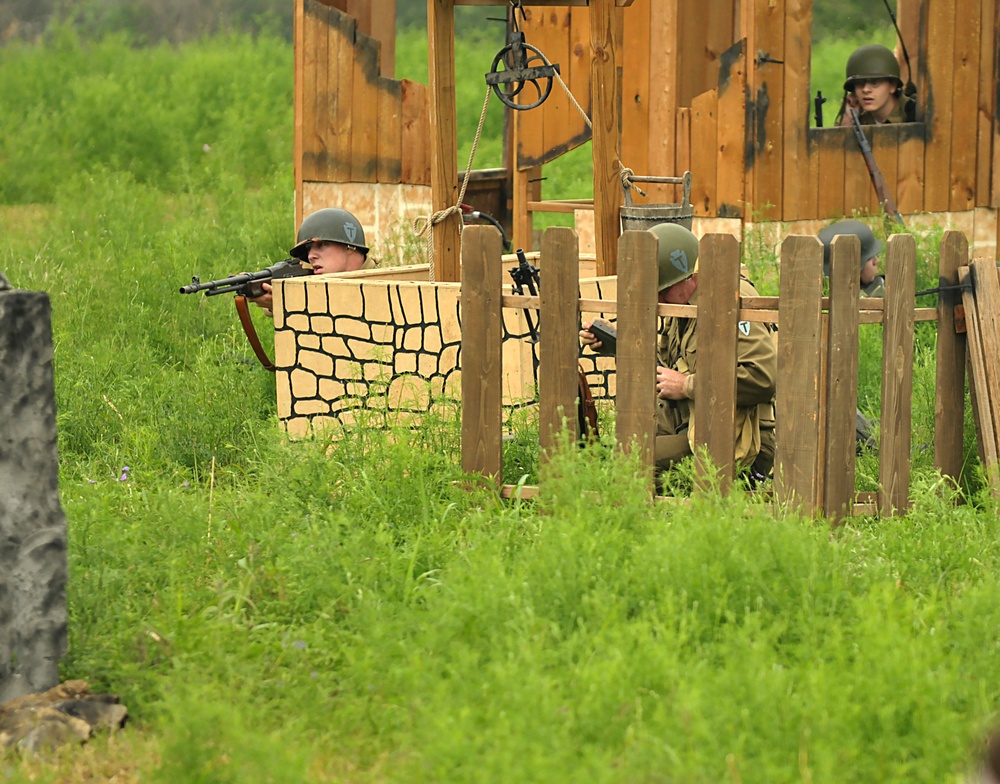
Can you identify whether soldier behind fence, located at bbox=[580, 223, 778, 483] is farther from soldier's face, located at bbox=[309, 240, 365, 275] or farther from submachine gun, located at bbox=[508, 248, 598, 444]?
soldier's face, located at bbox=[309, 240, 365, 275]

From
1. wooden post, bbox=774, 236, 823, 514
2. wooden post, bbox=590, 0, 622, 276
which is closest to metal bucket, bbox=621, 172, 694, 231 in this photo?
wooden post, bbox=590, 0, 622, 276

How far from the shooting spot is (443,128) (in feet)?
24.7

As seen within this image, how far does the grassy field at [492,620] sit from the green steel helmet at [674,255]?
81 cm

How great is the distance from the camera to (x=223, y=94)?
19234mm

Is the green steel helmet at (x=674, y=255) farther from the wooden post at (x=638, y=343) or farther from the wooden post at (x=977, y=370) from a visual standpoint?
the wooden post at (x=977, y=370)

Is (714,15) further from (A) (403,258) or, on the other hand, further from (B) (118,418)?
(B) (118,418)

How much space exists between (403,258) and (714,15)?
11.0ft

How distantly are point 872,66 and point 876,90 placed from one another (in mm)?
227

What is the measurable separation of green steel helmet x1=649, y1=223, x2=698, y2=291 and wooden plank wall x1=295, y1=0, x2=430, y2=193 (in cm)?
511

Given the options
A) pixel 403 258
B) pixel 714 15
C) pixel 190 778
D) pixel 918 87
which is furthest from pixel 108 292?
pixel 190 778

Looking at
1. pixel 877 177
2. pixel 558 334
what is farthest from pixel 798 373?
pixel 877 177

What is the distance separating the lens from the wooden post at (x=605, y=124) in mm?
7250

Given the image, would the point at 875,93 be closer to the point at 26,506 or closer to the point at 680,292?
the point at 680,292

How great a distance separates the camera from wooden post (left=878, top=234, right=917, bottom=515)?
18.0ft
